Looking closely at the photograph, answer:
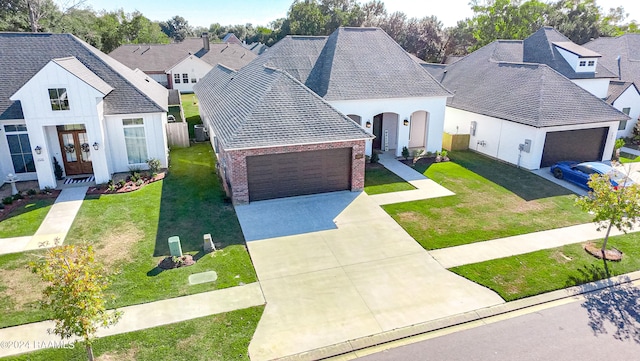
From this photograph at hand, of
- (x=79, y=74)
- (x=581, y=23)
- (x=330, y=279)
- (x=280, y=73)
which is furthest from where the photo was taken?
(x=581, y=23)

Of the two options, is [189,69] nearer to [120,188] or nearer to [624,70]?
[120,188]

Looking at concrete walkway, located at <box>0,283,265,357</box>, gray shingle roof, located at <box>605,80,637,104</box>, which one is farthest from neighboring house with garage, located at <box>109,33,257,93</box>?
concrete walkway, located at <box>0,283,265,357</box>

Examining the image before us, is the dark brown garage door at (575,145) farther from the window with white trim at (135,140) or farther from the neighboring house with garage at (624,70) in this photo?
the window with white trim at (135,140)

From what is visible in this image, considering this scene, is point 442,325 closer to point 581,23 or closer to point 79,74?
point 79,74

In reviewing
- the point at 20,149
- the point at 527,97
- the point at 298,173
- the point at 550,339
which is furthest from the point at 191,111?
the point at 550,339

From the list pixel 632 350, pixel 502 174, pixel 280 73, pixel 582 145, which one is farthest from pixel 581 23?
pixel 632 350
